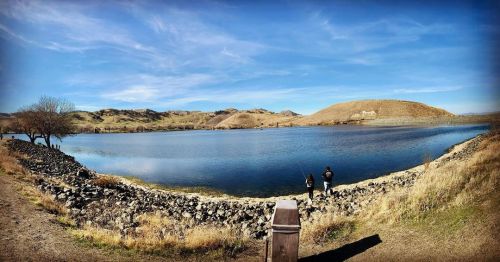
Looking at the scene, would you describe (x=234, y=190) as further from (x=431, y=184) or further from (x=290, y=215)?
(x=290, y=215)

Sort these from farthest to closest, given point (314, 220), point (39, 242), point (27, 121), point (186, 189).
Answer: point (27, 121), point (186, 189), point (314, 220), point (39, 242)

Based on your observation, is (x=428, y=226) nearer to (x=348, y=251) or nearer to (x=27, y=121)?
(x=348, y=251)

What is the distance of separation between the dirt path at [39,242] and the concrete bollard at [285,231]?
12.5ft

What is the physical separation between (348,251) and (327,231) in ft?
5.93

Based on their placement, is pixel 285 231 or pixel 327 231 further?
pixel 327 231

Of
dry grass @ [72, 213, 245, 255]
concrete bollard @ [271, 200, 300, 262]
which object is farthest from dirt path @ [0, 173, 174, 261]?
concrete bollard @ [271, 200, 300, 262]

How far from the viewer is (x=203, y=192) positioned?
3403cm

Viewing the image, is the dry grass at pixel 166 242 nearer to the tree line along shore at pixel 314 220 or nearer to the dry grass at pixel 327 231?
the tree line along shore at pixel 314 220

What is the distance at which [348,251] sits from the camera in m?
11.7

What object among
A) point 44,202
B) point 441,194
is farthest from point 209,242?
point 44,202

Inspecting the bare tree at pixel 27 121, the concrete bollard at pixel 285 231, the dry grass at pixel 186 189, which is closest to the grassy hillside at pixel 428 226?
the concrete bollard at pixel 285 231

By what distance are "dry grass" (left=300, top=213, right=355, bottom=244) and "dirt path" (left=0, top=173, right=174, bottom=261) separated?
5.50 metres

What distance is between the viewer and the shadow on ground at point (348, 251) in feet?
37.1

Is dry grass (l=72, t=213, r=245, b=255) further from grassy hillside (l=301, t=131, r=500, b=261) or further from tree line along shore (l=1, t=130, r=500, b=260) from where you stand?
grassy hillside (l=301, t=131, r=500, b=261)
